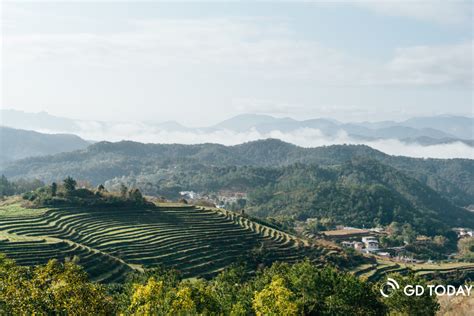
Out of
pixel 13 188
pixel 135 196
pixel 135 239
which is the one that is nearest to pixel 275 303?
pixel 135 239

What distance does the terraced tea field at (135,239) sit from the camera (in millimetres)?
52531

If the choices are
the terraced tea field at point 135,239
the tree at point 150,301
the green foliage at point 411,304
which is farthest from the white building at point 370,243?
the tree at point 150,301

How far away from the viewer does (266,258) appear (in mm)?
64750

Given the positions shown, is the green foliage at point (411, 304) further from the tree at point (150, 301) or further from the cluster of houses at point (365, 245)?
the cluster of houses at point (365, 245)

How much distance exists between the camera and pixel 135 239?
61.4 meters

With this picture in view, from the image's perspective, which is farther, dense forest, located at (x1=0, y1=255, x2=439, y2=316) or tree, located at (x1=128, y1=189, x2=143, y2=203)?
tree, located at (x1=128, y1=189, x2=143, y2=203)

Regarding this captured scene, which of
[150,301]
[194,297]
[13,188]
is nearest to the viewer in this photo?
[150,301]

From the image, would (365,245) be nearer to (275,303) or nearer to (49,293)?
(275,303)

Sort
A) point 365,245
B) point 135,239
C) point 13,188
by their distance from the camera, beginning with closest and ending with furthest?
point 135,239 < point 365,245 < point 13,188

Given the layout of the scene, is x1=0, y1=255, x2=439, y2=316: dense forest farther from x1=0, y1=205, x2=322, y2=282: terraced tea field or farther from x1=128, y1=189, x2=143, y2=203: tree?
x1=128, y1=189, x2=143, y2=203: tree

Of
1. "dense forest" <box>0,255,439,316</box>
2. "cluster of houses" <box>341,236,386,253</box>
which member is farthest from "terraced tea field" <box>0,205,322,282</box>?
"cluster of houses" <box>341,236,386,253</box>

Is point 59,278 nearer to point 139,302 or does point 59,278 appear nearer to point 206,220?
point 139,302

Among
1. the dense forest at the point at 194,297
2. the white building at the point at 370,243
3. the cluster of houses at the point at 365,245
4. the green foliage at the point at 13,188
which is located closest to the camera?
the dense forest at the point at 194,297

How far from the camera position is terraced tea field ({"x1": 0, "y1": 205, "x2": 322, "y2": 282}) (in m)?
52.5
